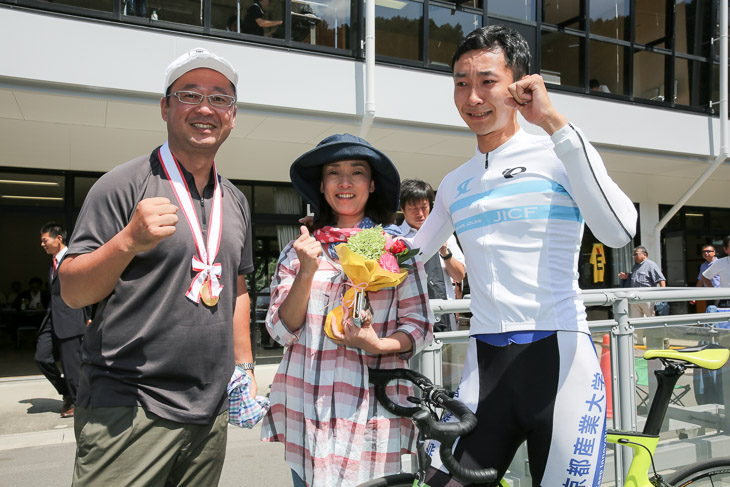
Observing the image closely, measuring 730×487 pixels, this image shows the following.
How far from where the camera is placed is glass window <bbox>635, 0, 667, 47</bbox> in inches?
498

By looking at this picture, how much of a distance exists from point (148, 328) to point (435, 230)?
43.5 inches

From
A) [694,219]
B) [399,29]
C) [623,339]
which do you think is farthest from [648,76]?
[623,339]

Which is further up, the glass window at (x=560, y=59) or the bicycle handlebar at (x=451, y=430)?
the glass window at (x=560, y=59)

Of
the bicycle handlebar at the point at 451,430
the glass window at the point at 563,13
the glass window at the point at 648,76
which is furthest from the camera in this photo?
the glass window at the point at 648,76

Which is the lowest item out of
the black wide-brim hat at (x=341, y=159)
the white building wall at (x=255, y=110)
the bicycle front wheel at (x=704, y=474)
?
the bicycle front wheel at (x=704, y=474)

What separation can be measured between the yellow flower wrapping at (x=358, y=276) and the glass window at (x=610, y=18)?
11404mm

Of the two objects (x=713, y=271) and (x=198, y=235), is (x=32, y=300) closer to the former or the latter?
(x=198, y=235)

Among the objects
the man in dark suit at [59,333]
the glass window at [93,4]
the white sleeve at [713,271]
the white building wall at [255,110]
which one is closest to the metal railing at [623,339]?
the man in dark suit at [59,333]

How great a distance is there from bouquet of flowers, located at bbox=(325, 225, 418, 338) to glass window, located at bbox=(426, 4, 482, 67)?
8.14 meters

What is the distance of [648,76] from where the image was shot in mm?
12234

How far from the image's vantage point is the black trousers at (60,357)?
5.81m

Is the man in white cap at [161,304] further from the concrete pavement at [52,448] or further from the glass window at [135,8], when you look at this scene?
the glass window at [135,8]

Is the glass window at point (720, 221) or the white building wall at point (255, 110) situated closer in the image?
the white building wall at point (255, 110)

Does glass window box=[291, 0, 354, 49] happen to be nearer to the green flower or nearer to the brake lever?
the green flower
